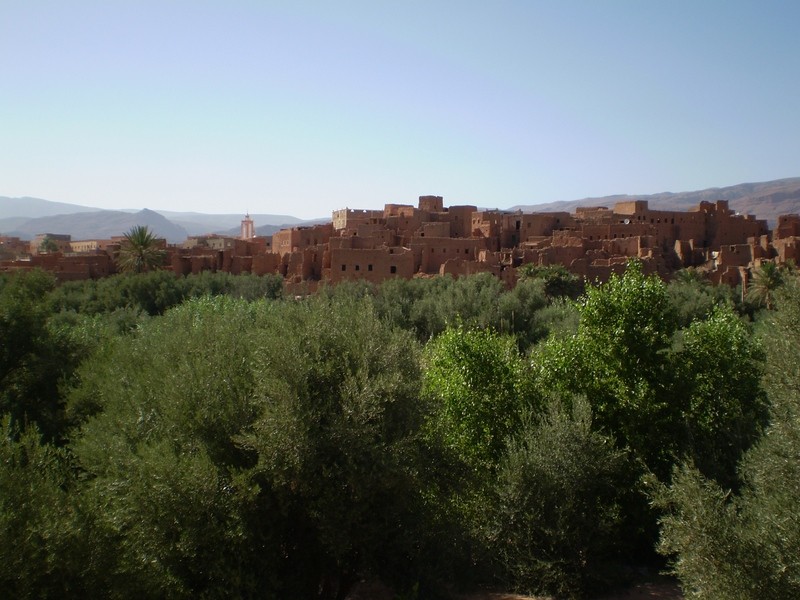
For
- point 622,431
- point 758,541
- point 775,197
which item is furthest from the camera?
point 775,197

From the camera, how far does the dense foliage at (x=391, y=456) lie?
24.2 ft

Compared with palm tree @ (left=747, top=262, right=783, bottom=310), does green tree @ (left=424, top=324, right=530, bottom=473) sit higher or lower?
lower

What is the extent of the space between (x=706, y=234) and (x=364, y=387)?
45.3 m

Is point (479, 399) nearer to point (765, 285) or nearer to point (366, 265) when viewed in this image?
point (366, 265)

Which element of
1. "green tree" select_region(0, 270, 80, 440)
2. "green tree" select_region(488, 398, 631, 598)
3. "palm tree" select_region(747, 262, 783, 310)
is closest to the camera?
"green tree" select_region(488, 398, 631, 598)

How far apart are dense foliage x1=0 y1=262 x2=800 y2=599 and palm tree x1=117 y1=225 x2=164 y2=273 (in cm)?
2500

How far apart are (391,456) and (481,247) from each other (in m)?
32.9

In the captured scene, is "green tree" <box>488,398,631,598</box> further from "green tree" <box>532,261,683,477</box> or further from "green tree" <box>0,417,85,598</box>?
"green tree" <box>0,417,85,598</box>

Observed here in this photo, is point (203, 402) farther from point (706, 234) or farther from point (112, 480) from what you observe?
point (706, 234)

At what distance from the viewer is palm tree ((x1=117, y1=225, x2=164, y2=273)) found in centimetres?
3853

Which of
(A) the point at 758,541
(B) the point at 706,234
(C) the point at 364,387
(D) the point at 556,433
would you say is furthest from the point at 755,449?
(B) the point at 706,234

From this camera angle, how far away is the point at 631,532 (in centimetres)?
1147

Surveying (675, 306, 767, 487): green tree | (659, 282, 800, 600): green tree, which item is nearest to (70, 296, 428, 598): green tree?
(659, 282, 800, 600): green tree

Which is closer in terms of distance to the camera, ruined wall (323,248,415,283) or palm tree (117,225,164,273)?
ruined wall (323,248,415,283)
